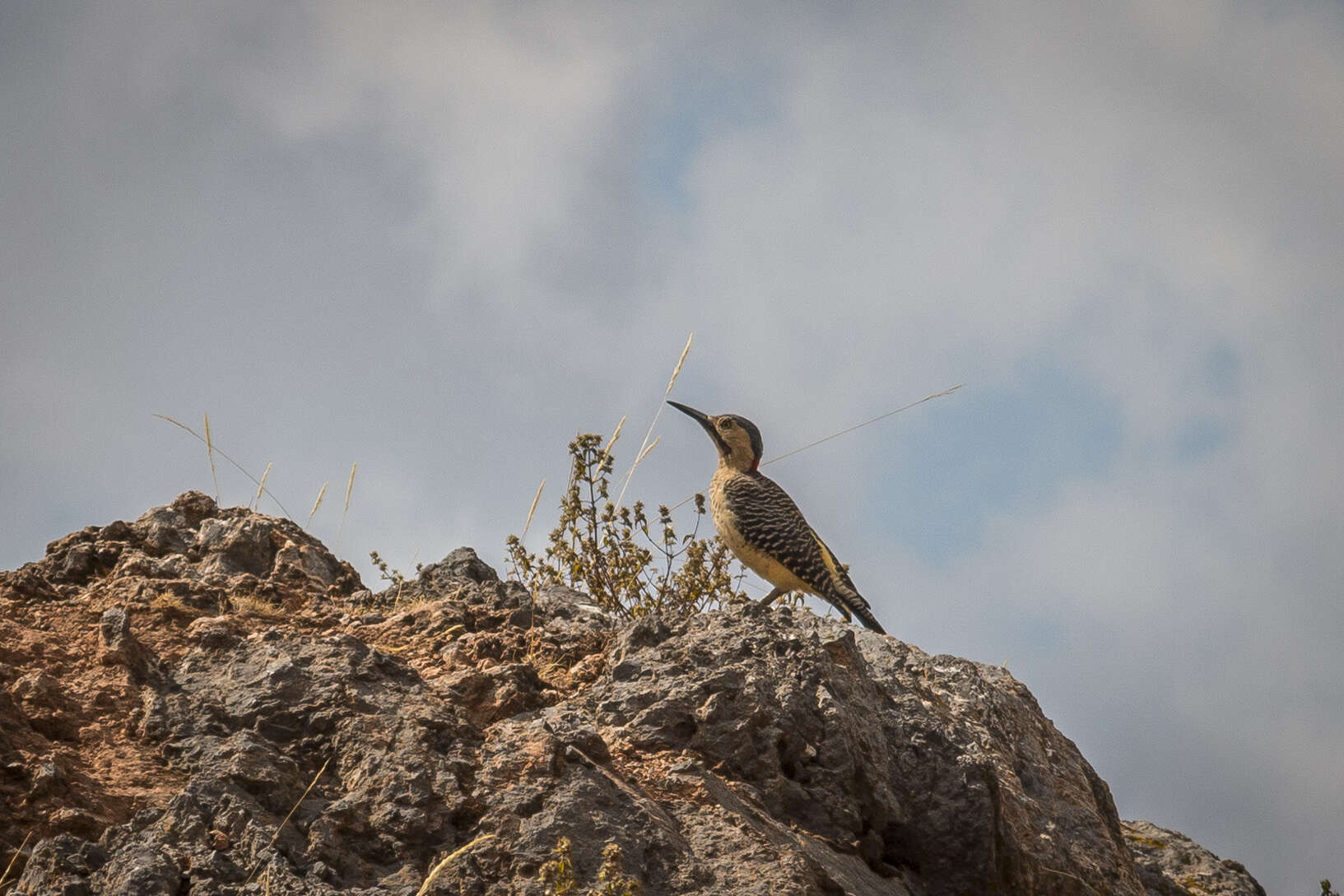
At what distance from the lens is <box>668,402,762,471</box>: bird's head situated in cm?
932

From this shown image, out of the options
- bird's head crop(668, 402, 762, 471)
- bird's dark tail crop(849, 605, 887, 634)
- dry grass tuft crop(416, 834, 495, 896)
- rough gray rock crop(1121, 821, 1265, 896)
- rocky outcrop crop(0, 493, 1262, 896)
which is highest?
bird's head crop(668, 402, 762, 471)

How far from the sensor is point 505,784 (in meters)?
4.24

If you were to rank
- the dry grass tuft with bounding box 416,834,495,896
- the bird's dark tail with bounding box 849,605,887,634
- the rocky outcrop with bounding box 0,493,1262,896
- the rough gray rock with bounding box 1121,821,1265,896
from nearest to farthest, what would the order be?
the dry grass tuft with bounding box 416,834,495,896, the rocky outcrop with bounding box 0,493,1262,896, the rough gray rock with bounding box 1121,821,1265,896, the bird's dark tail with bounding box 849,605,887,634

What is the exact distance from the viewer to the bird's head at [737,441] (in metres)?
9.32

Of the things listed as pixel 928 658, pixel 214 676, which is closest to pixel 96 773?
pixel 214 676

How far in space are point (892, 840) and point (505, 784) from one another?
1.78 metres

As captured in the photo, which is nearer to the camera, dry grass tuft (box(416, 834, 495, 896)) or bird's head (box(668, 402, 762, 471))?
dry grass tuft (box(416, 834, 495, 896))

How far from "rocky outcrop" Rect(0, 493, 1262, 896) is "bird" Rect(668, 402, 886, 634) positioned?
6.37ft

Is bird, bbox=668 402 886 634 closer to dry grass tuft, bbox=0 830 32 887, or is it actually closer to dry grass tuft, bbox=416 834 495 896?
dry grass tuft, bbox=416 834 495 896

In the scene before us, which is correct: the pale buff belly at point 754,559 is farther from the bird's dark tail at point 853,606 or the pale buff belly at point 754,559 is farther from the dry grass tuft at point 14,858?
the dry grass tuft at point 14,858

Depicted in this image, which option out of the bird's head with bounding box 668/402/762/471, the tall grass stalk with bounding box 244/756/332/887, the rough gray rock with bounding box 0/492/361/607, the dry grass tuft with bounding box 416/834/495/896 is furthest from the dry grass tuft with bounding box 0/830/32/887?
the bird's head with bounding box 668/402/762/471

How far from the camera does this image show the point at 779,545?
27.3 ft

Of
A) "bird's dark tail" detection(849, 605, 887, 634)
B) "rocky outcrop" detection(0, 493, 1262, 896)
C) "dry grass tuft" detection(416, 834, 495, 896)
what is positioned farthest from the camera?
"bird's dark tail" detection(849, 605, 887, 634)

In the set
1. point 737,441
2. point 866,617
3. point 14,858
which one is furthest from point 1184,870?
point 14,858
